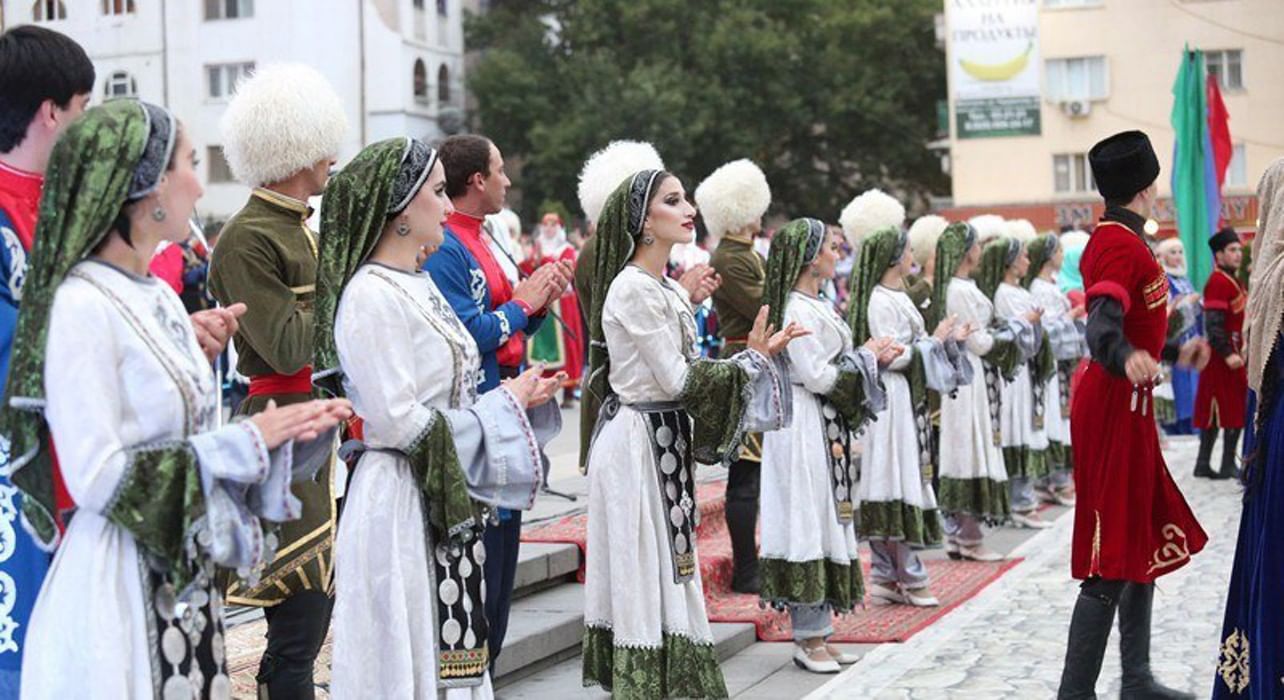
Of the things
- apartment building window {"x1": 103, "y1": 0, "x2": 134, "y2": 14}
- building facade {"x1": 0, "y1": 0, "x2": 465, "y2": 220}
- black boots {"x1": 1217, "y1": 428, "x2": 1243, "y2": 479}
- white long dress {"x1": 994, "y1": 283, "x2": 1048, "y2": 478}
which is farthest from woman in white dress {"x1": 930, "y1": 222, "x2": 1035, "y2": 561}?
building facade {"x1": 0, "y1": 0, "x2": 465, "y2": 220}

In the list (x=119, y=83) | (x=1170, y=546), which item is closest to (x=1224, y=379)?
(x=1170, y=546)

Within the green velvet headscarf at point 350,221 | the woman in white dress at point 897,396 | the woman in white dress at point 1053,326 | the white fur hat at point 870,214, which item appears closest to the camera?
the green velvet headscarf at point 350,221

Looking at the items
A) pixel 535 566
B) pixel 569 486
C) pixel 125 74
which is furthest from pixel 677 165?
pixel 535 566

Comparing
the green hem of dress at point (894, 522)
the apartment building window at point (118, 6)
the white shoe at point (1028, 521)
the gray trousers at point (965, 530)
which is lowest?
the white shoe at point (1028, 521)

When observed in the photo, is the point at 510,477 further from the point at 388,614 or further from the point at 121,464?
the point at 121,464

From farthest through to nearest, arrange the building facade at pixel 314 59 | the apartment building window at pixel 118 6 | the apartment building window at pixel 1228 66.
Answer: the apartment building window at pixel 1228 66, the building facade at pixel 314 59, the apartment building window at pixel 118 6

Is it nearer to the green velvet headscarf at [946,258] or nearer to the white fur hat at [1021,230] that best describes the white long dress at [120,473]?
the green velvet headscarf at [946,258]

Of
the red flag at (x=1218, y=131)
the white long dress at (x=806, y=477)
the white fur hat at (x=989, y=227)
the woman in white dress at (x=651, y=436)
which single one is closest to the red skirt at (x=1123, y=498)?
the woman in white dress at (x=651, y=436)

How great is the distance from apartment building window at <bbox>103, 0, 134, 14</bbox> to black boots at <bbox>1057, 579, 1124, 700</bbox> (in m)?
11.6

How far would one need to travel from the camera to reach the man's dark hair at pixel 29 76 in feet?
13.7

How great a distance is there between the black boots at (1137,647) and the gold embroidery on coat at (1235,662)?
848 millimetres

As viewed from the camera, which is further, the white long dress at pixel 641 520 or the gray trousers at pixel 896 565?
the gray trousers at pixel 896 565

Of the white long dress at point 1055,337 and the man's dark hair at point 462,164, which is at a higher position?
the man's dark hair at point 462,164

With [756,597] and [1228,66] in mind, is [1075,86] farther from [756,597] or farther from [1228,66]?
[756,597]
